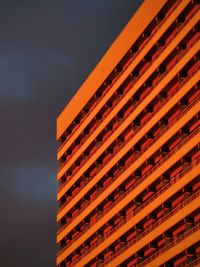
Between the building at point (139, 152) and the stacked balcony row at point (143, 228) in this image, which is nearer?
the stacked balcony row at point (143, 228)

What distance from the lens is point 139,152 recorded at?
81.9m

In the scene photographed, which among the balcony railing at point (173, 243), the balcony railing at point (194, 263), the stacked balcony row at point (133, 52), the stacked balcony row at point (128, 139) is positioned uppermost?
the stacked balcony row at point (133, 52)

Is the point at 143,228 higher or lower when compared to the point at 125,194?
lower

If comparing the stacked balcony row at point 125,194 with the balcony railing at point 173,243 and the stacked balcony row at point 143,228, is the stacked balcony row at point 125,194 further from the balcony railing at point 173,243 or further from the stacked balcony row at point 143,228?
the balcony railing at point 173,243

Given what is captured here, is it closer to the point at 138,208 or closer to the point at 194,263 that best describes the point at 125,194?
the point at 138,208

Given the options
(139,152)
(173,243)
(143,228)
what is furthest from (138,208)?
(173,243)

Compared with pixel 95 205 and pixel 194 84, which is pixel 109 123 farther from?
pixel 194 84

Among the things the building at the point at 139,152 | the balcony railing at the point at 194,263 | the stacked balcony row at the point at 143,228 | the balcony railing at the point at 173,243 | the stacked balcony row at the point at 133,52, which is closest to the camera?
the balcony railing at the point at 194,263

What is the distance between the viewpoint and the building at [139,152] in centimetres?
7294

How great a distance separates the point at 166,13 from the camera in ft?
258

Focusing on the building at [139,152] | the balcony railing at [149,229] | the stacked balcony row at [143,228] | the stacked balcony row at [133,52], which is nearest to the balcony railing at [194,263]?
the building at [139,152]

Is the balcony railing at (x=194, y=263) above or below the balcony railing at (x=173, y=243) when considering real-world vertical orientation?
below

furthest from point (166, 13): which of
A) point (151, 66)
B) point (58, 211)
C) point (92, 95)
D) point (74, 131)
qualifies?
point (58, 211)

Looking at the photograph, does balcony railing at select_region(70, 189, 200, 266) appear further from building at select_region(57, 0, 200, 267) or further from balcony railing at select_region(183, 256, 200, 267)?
balcony railing at select_region(183, 256, 200, 267)
